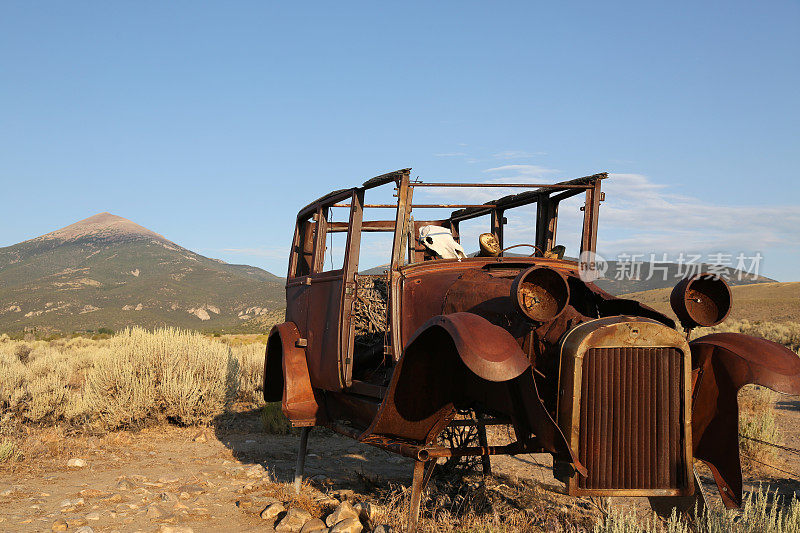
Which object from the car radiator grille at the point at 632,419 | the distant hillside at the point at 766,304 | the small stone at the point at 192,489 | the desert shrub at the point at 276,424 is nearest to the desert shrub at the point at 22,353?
the desert shrub at the point at 276,424

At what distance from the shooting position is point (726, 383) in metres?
4.18

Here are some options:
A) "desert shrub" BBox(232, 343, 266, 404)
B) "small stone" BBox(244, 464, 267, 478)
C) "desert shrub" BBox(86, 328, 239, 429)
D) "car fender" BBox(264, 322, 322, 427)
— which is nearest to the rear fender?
"car fender" BBox(264, 322, 322, 427)

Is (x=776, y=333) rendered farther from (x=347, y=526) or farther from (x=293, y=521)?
(x=347, y=526)

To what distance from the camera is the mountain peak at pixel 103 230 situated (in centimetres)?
13250

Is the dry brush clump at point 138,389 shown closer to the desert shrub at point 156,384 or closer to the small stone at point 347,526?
the desert shrub at point 156,384

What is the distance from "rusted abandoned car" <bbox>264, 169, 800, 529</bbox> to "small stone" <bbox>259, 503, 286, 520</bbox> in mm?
1015

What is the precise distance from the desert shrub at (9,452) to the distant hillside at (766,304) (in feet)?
104

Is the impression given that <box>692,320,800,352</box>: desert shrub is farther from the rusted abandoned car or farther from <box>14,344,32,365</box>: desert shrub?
<box>14,344,32,365</box>: desert shrub

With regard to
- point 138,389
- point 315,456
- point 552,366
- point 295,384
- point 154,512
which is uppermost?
point 552,366

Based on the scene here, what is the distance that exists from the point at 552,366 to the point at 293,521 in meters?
2.71

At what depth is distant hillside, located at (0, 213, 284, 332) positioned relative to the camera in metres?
63.3

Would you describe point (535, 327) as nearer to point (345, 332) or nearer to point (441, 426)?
point (441, 426)

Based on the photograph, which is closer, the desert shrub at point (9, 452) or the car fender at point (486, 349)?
the car fender at point (486, 349)

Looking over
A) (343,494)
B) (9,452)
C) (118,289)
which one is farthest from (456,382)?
(118,289)
